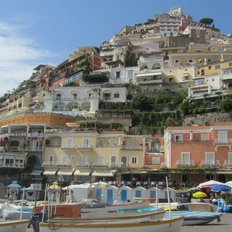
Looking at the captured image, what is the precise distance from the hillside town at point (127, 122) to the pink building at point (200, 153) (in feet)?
0.36

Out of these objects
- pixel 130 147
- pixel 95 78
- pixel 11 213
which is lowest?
pixel 11 213

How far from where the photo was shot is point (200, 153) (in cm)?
4688

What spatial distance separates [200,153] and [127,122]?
59.2 feet

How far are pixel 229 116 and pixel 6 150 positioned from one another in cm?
3179

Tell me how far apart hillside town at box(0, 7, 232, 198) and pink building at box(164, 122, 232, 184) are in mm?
111

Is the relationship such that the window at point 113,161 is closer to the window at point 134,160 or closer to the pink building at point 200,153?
the window at point 134,160

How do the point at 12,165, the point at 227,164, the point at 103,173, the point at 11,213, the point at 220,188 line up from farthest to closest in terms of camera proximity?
the point at 12,165
the point at 103,173
the point at 227,164
the point at 220,188
the point at 11,213

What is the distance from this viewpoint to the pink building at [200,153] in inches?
1790

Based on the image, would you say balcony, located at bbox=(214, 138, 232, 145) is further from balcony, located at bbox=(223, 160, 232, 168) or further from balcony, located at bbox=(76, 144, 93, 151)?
balcony, located at bbox=(76, 144, 93, 151)

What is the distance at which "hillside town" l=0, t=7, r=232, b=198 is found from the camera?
47438mm

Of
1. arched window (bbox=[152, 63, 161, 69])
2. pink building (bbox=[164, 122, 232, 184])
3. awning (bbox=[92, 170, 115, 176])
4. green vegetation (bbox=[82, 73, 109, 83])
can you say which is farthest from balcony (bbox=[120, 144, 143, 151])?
arched window (bbox=[152, 63, 161, 69])

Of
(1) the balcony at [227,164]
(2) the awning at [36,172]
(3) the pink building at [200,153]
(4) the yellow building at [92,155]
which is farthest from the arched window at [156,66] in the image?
(1) the balcony at [227,164]

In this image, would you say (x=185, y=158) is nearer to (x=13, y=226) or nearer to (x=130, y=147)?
(x=130, y=147)

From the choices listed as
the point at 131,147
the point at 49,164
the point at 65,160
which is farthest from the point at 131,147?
the point at 49,164
